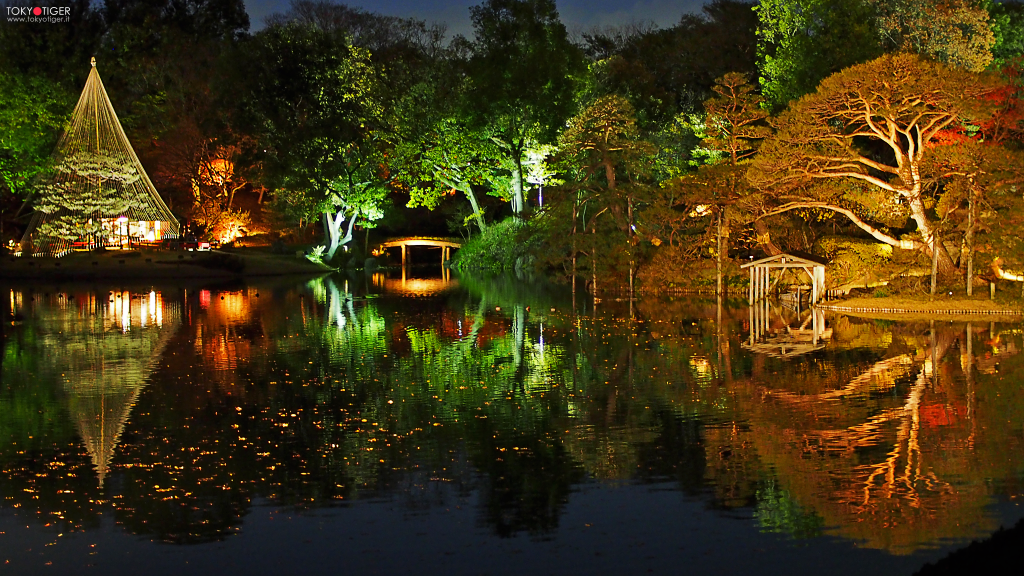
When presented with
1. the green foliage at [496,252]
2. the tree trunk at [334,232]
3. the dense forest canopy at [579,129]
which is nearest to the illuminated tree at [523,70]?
the dense forest canopy at [579,129]

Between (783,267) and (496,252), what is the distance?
25.3m

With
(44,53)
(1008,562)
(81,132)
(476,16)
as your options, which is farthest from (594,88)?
(1008,562)

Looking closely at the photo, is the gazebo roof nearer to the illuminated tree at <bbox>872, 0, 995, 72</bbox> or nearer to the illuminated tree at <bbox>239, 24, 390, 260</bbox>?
the illuminated tree at <bbox>872, 0, 995, 72</bbox>

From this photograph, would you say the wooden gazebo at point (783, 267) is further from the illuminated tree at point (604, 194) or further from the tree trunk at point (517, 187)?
the tree trunk at point (517, 187)

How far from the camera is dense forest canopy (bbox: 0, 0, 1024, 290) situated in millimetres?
26906

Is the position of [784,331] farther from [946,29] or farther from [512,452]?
[946,29]

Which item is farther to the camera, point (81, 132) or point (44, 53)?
point (44, 53)

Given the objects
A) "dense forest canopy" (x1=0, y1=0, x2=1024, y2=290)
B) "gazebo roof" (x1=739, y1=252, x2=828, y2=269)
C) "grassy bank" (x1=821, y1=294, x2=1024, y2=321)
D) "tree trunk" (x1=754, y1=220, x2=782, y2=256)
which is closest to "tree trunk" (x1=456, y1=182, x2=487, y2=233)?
"dense forest canopy" (x1=0, y1=0, x2=1024, y2=290)

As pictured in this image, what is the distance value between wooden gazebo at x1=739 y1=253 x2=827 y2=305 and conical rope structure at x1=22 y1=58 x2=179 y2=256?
30.3 meters

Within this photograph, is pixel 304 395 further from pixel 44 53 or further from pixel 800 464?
pixel 44 53

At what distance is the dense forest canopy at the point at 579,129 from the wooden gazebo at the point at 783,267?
1090 mm

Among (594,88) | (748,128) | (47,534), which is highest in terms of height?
(594,88)

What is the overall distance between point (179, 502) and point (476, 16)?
41796 millimetres

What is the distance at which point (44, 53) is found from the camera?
2159 inches
